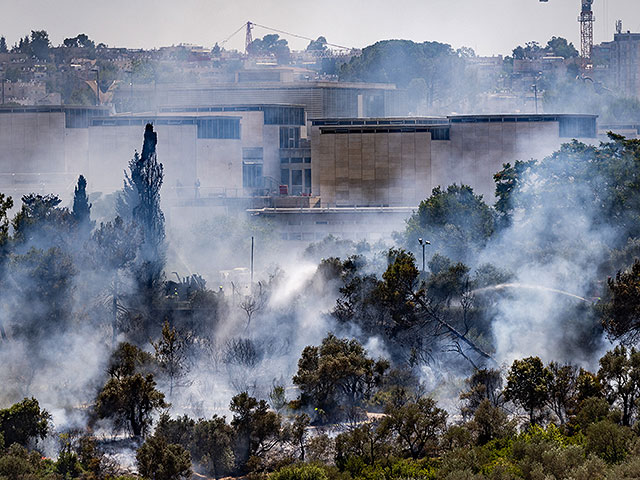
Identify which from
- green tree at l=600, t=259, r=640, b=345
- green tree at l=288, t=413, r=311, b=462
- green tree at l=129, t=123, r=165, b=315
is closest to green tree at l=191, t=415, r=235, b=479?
green tree at l=288, t=413, r=311, b=462

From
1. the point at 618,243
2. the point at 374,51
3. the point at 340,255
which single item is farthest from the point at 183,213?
the point at 374,51

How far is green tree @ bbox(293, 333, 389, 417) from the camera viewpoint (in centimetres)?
4625

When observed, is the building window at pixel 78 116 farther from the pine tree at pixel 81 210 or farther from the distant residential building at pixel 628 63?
the distant residential building at pixel 628 63

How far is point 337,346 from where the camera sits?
156ft

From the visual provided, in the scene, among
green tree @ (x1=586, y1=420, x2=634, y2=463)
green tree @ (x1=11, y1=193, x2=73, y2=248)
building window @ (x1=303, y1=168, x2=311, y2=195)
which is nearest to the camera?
green tree @ (x1=586, y1=420, x2=634, y2=463)

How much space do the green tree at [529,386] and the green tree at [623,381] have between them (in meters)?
1.82

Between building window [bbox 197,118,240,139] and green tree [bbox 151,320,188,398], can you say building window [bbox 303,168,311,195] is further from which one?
green tree [bbox 151,320,188,398]

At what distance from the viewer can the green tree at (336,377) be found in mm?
46250

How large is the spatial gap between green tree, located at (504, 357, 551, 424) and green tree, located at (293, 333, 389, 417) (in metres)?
5.36

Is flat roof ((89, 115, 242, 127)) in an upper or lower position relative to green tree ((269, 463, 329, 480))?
upper

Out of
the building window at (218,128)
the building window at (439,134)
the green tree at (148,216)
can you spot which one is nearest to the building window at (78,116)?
the building window at (218,128)

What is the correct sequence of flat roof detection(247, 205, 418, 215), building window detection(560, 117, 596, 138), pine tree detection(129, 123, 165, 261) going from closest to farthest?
1. pine tree detection(129, 123, 165, 261)
2. flat roof detection(247, 205, 418, 215)
3. building window detection(560, 117, 596, 138)

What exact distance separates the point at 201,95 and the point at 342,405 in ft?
227

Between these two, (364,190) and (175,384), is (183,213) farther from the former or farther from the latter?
(175,384)
